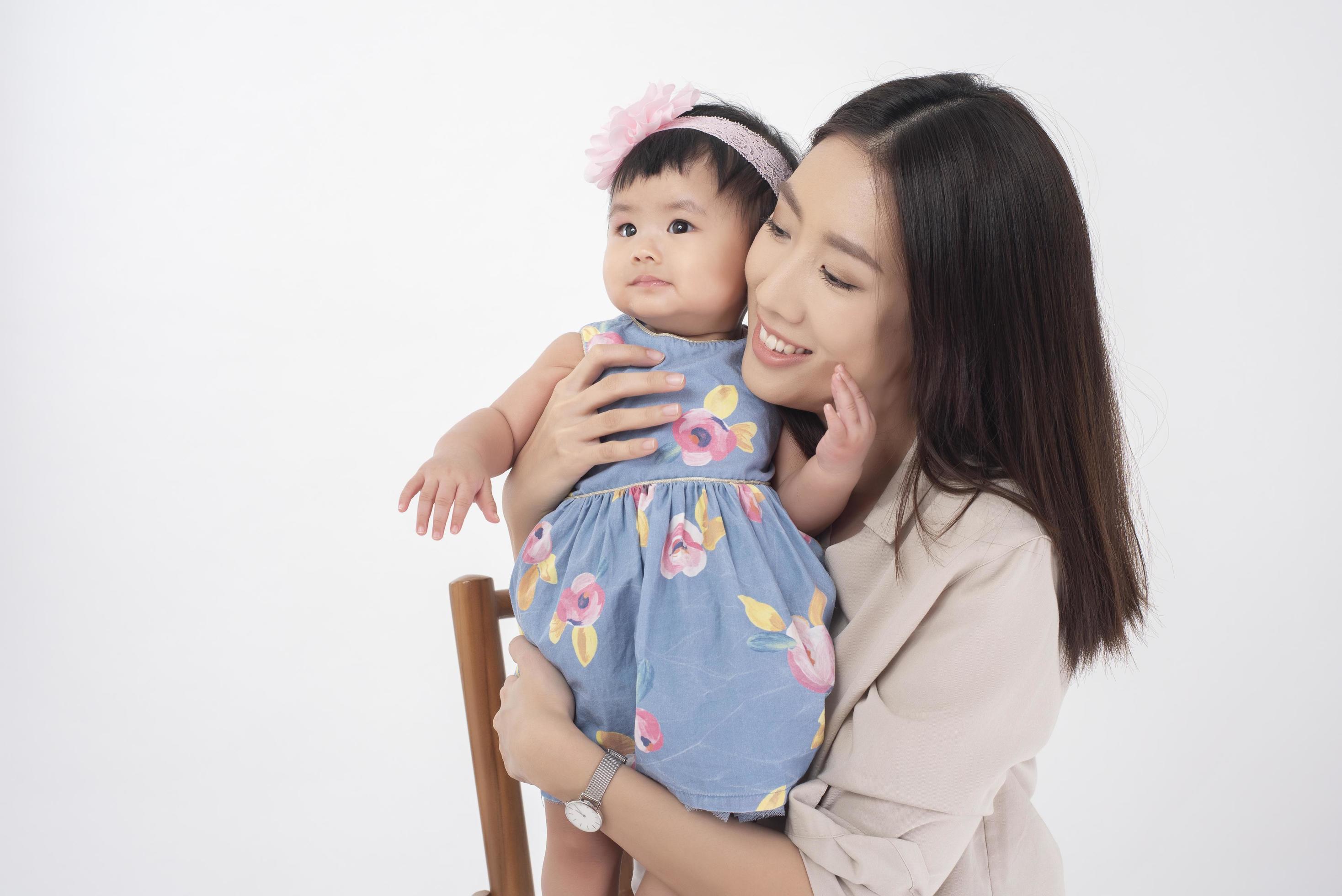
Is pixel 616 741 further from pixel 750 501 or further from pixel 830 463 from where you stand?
pixel 830 463

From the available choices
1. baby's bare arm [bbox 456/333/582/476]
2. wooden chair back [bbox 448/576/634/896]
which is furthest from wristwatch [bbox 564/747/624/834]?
baby's bare arm [bbox 456/333/582/476]

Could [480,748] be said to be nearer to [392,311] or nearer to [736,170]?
[736,170]

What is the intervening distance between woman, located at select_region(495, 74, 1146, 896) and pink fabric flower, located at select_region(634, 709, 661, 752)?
0.18ft

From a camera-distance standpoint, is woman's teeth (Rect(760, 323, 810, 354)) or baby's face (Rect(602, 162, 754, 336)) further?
baby's face (Rect(602, 162, 754, 336))

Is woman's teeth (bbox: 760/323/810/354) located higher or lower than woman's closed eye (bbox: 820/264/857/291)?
lower

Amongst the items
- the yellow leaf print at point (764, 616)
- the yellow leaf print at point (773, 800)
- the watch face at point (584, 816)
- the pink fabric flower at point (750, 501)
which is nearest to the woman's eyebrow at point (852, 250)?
the pink fabric flower at point (750, 501)

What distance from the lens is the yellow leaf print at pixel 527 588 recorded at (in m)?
1.67

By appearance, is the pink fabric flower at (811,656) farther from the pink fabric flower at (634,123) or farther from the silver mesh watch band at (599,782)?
the pink fabric flower at (634,123)

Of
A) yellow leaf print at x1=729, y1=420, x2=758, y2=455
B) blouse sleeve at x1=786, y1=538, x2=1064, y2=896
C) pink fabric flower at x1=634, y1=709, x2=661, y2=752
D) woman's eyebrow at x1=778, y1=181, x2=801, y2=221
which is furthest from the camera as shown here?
yellow leaf print at x1=729, y1=420, x2=758, y2=455

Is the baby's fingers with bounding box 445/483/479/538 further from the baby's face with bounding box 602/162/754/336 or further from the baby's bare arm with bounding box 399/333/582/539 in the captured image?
the baby's face with bounding box 602/162/754/336

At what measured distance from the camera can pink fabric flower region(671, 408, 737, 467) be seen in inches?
65.6

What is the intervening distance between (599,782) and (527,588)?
1.12 feet

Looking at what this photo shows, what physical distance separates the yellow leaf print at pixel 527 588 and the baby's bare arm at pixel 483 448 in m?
0.10

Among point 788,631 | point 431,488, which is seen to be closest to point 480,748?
point 431,488
